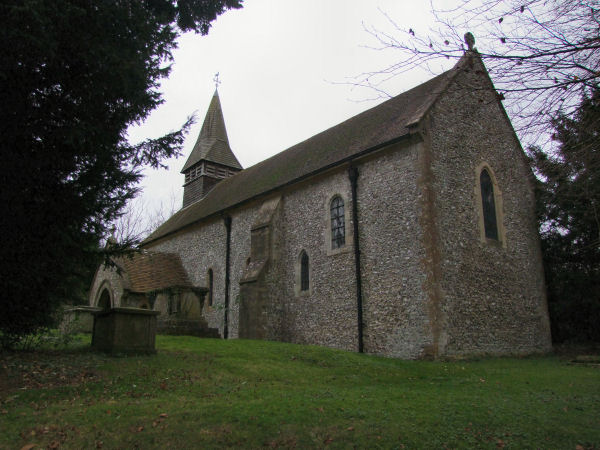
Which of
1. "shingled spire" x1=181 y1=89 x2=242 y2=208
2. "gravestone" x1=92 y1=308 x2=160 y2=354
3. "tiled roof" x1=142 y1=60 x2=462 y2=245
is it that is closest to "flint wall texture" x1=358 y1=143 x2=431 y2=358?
"tiled roof" x1=142 y1=60 x2=462 y2=245

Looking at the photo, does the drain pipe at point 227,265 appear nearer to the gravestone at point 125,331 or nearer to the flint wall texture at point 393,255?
the flint wall texture at point 393,255

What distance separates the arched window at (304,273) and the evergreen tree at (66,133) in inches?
326

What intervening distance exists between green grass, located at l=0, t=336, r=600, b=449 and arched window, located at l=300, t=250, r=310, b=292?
Result: 6.18 m

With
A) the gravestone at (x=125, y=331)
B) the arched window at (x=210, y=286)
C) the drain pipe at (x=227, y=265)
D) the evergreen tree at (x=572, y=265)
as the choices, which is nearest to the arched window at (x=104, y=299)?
the arched window at (x=210, y=286)

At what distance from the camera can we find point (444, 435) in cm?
582

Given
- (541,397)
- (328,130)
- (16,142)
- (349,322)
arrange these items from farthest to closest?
(328,130), (349,322), (16,142), (541,397)

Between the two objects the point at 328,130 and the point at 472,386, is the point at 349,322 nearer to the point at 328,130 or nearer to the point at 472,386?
the point at 472,386

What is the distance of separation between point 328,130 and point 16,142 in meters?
15.6

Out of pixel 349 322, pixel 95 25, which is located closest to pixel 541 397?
pixel 349 322

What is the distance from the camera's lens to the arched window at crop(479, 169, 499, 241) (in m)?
15.4

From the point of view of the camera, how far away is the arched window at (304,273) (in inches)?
667

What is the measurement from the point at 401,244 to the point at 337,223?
119 inches

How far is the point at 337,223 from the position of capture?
16.1m

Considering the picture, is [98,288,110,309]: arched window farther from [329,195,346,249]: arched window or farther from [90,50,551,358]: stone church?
[329,195,346,249]: arched window
